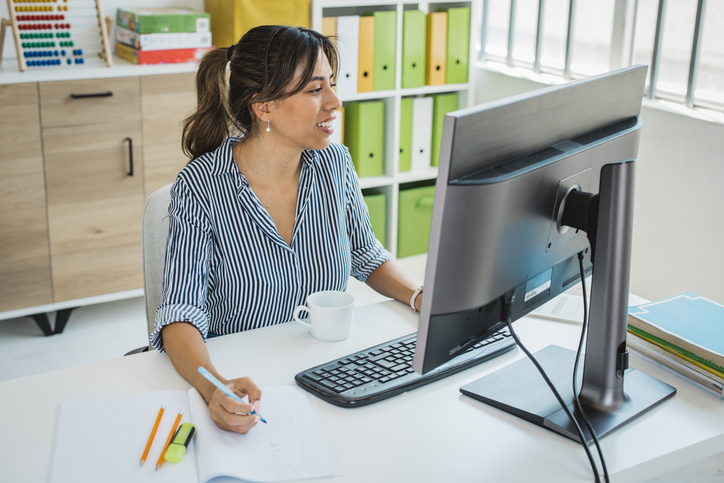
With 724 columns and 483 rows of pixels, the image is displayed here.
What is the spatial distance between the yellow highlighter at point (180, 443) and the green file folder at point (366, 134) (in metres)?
2.32

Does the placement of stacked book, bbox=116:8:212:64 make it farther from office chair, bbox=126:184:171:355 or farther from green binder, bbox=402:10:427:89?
office chair, bbox=126:184:171:355

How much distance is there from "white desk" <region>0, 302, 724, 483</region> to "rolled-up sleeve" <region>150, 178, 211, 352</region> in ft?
0.22

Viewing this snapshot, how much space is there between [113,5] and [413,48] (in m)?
1.32

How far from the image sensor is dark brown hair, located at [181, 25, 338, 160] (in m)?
1.51

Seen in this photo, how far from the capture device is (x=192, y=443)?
3.32 ft

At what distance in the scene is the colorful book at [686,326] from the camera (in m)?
1.21

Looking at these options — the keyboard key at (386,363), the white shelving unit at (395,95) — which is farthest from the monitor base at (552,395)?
the white shelving unit at (395,95)

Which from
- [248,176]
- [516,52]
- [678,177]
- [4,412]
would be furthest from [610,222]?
[516,52]

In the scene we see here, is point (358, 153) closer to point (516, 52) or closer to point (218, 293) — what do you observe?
point (516, 52)

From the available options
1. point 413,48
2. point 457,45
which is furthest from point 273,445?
point 457,45

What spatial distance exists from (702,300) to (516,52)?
7.31ft

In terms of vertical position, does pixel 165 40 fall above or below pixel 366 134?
above

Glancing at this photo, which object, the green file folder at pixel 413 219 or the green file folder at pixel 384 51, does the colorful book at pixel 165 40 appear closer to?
the green file folder at pixel 384 51

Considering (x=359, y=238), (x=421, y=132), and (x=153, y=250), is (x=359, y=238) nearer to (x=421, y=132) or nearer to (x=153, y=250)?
(x=153, y=250)
